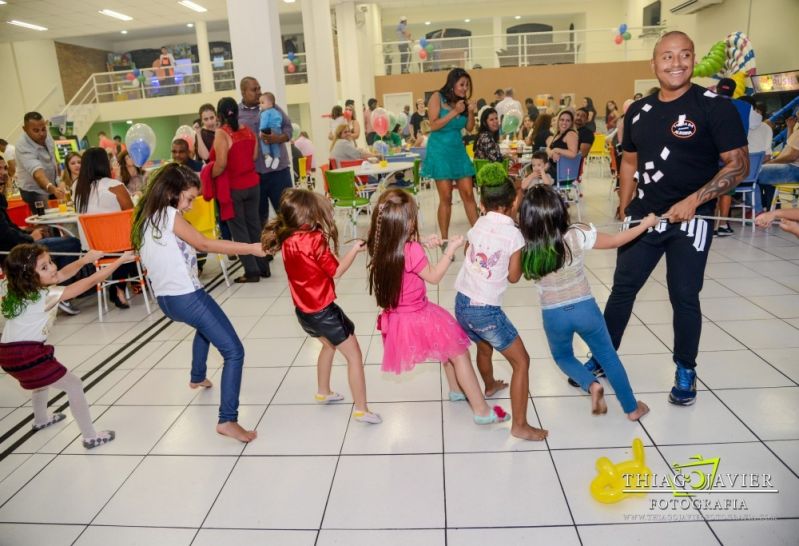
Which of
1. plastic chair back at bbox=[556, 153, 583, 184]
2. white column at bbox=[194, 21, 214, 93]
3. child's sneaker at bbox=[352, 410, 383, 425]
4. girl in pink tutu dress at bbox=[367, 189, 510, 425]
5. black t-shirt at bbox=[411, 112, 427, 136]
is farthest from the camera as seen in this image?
white column at bbox=[194, 21, 214, 93]

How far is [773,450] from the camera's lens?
7.39ft

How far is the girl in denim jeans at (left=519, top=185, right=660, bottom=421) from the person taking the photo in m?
2.30

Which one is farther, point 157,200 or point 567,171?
point 567,171

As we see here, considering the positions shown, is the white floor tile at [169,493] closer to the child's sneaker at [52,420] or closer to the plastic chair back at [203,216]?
the child's sneaker at [52,420]

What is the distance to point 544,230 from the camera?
2299mm

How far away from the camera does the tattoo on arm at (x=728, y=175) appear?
2.25 m

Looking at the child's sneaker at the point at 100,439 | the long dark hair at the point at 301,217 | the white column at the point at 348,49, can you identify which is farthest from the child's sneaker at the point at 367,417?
the white column at the point at 348,49

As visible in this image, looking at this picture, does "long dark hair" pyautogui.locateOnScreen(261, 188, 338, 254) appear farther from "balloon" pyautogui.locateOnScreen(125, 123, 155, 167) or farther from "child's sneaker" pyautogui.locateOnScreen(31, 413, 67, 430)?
"balloon" pyautogui.locateOnScreen(125, 123, 155, 167)

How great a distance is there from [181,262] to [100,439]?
986 mm

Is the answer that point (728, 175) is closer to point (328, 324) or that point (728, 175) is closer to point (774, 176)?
point (328, 324)

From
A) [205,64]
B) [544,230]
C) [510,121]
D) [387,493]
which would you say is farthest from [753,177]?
[205,64]

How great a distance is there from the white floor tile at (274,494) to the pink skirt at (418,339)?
53 cm

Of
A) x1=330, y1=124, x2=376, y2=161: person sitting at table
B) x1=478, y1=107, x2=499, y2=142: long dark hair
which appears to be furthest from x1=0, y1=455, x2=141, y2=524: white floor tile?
x1=330, y1=124, x2=376, y2=161: person sitting at table

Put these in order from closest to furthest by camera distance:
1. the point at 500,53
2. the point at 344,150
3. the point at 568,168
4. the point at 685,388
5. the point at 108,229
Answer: the point at 685,388
the point at 108,229
the point at 568,168
the point at 344,150
the point at 500,53
